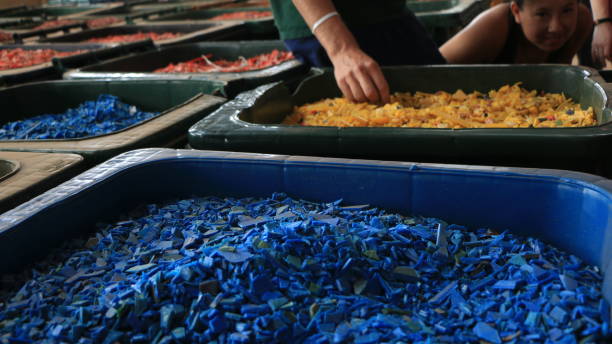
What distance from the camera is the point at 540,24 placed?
1.87 meters

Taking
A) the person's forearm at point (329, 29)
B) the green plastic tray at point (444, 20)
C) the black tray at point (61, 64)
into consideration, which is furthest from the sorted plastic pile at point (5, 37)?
the person's forearm at point (329, 29)

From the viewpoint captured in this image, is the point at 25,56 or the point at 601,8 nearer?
the point at 601,8

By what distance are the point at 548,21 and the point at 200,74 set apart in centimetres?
123

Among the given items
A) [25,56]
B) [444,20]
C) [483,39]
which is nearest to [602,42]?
[483,39]

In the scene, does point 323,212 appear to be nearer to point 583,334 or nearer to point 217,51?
point 583,334

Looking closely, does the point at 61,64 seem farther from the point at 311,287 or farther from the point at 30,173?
the point at 311,287

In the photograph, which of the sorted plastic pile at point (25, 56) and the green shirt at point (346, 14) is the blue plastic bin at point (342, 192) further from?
A: the sorted plastic pile at point (25, 56)

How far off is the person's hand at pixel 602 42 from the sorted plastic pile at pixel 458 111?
26.3 inches

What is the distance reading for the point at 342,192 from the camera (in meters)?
0.98

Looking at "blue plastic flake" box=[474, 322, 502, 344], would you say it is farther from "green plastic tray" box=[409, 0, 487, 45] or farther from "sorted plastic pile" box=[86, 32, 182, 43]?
"sorted plastic pile" box=[86, 32, 182, 43]

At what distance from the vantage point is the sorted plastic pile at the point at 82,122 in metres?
1.62

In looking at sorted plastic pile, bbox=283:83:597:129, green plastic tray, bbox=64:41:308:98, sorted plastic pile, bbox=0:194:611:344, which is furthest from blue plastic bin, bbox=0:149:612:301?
green plastic tray, bbox=64:41:308:98

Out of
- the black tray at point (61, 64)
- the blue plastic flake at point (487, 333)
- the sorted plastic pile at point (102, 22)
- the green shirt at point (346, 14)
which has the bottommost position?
the blue plastic flake at point (487, 333)

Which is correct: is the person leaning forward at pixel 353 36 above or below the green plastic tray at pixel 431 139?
above
